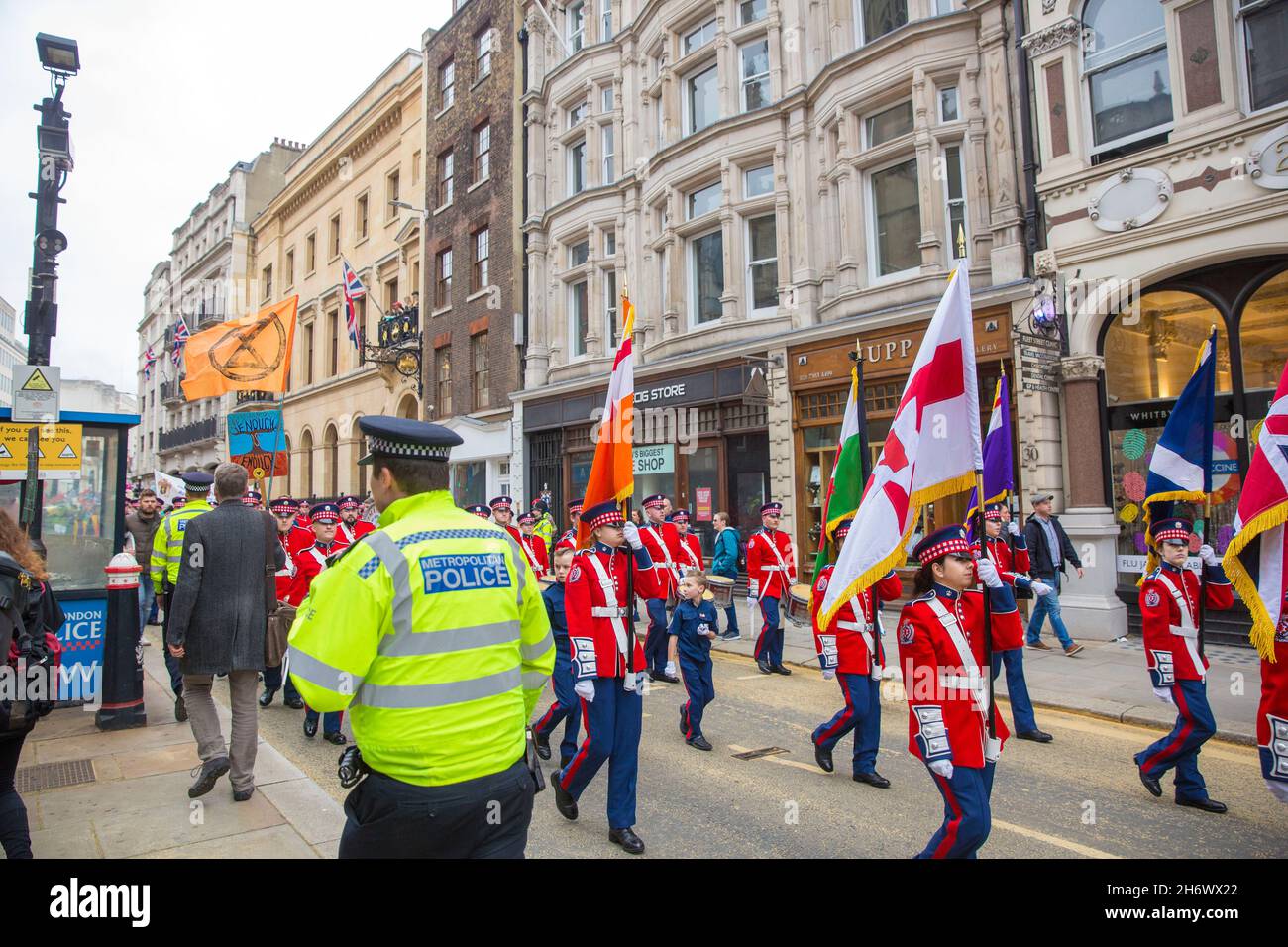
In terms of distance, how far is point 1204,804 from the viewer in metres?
5.23

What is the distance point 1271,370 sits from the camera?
10547 millimetres

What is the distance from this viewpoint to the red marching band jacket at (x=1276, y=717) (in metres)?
4.14

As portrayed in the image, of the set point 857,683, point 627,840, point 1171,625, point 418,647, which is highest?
point 418,647

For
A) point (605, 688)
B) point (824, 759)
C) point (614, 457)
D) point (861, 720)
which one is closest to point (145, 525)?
point (614, 457)

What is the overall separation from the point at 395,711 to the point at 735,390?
15427 mm

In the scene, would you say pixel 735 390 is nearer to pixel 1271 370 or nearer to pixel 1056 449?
pixel 1056 449

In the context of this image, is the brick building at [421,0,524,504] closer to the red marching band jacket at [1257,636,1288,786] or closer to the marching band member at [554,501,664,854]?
the marching band member at [554,501,664,854]

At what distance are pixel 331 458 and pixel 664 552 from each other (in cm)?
2915

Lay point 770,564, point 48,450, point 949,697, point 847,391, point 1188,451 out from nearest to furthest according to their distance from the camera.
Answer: point 949,697 < point 1188,451 < point 48,450 < point 770,564 < point 847,391

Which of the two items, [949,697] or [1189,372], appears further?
[1189,372]

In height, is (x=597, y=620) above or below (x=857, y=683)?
above

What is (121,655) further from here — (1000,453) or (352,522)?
(1000,453)

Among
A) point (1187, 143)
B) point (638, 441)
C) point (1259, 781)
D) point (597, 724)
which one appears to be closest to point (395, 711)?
point (597, 724)

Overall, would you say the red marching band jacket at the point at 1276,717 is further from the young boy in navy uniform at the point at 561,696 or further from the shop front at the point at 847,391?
the shop front at the point at 847,391
